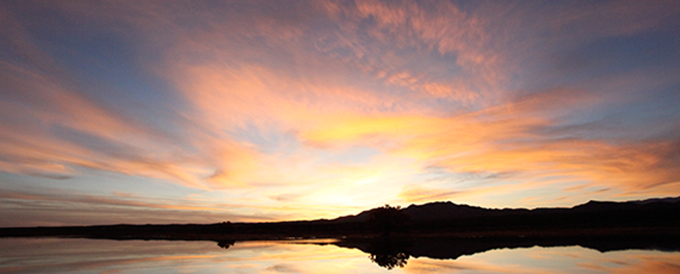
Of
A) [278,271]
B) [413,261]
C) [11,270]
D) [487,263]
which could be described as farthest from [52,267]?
[487,263]

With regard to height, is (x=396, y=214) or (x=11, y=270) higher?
(x=396, y=214)

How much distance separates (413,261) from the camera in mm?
28734

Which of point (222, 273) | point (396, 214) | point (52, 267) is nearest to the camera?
point (222, 273)

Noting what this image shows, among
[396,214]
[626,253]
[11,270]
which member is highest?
[396,214]

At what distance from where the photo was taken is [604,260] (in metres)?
24.9

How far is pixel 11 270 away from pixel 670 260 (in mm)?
46677

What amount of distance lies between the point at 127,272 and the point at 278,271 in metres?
11.1

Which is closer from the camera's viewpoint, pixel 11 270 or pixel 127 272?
pixel 127 272

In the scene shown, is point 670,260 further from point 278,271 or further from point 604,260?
point 278,271

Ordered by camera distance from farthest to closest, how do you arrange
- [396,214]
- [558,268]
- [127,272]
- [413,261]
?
1. [396,214]
2. [413,261]
3. [127,272]
4. [558,268]

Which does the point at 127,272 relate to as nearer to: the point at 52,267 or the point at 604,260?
the point at 52,267

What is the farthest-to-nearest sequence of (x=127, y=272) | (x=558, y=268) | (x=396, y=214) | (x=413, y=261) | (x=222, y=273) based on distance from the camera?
(x=396, y=214) → (x=413, y=261) → (x=127, y=272) → (x=222, y=273) → (x=558, y=268)

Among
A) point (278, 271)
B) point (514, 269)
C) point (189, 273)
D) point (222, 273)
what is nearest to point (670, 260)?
point (514, 269)

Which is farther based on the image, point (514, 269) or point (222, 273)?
point (222, 273)
